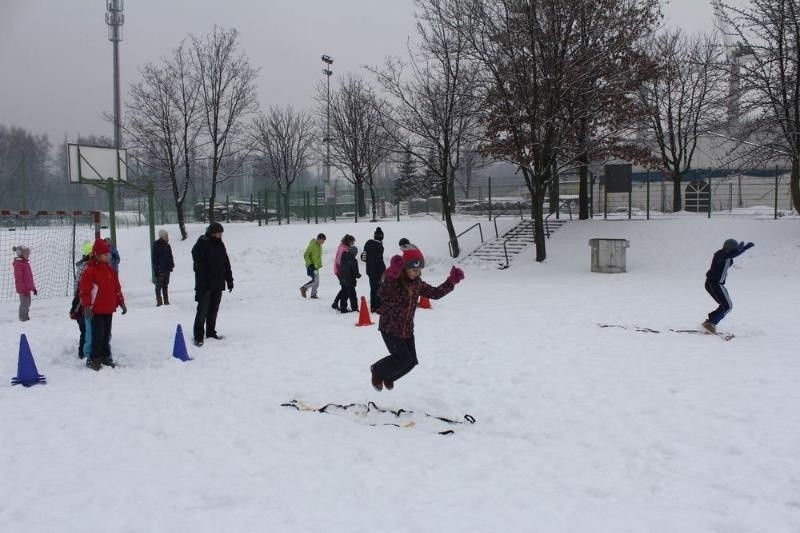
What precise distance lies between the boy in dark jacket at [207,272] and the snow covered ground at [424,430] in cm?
47

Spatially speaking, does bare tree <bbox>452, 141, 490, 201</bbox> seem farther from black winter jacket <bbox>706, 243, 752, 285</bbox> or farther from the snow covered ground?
the snow covered ground

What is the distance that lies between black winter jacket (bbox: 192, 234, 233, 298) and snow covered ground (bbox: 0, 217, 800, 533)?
0.95 meters

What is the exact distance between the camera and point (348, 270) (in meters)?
12.3

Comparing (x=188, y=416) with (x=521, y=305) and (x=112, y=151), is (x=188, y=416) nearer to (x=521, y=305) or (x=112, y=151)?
(x=521, y=305)

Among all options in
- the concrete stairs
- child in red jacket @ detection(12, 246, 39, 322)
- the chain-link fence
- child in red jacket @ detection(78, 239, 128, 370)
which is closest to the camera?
child in red jacket @ detection(78, 239, 128, 370)

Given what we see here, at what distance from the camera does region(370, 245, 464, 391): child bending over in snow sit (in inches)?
234

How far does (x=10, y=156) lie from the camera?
87625 millimetres

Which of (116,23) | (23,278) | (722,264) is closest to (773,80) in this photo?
(722,264)

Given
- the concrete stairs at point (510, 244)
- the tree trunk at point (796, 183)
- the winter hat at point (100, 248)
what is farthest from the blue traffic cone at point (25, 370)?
the tree trunk at point (796, 183)

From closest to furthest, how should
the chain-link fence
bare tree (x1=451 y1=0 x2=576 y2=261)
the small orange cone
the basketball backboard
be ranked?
the small orange cone, bare tree (x1=451 y1=0 x2=576 y2=261), the basketball backboard, the chain-link fence

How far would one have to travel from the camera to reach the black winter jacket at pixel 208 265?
9406mm

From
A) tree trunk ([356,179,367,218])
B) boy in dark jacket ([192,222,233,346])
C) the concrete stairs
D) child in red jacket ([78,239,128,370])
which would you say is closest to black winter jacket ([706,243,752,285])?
boy in dark jacket ([192,222,233,346])

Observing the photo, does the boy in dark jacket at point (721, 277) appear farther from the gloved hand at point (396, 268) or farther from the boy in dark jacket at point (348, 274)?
the boy in dark jacket at point (348, 274)

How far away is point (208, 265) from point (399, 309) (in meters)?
4.61
